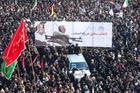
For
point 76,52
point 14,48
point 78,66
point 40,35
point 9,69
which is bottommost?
point 78,66

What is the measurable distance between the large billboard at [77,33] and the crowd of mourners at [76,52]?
382mm

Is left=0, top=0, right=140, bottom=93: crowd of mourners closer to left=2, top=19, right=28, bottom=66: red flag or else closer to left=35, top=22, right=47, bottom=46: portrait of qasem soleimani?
left=35, top=22, right=47, bottom=46: portrait of qasem soleimani

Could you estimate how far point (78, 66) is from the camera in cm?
2875

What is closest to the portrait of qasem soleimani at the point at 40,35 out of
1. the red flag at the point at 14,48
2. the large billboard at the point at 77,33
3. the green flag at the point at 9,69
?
the large billboard at the point at 77,33

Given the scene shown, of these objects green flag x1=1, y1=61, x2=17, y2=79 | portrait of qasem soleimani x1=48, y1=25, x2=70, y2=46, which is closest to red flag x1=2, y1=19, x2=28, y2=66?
green flag x1=1, y1=61, x2=17, y2=79

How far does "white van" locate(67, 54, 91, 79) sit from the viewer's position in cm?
2799

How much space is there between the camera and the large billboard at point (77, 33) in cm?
3120

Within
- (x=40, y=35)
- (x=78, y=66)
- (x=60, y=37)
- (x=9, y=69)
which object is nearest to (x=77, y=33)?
(x=60, y=37)

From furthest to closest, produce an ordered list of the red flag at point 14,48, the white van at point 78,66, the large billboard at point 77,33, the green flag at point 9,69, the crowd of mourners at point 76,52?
the large billboard at point 77,33
the white van at point 78,66
the crowd of mourners at point 76,52
the green flag at point 9,69
the red flag at point 14,48

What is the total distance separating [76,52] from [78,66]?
200 cm

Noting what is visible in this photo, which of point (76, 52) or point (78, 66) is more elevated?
point (76, 52)

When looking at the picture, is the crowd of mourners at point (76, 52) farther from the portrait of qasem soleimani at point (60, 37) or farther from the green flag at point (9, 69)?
the green flag at point (9, 69)

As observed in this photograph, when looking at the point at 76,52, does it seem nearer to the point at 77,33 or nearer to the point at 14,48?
the point at 77,33

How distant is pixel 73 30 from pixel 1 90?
7.25m
